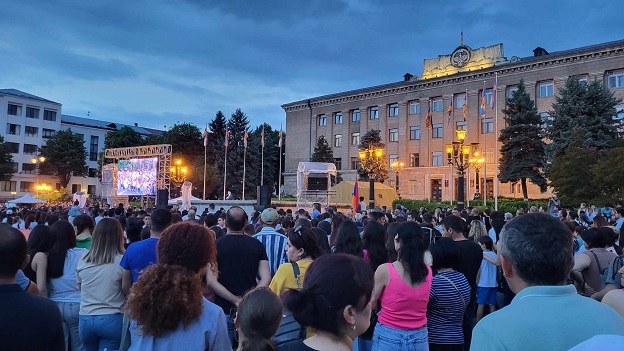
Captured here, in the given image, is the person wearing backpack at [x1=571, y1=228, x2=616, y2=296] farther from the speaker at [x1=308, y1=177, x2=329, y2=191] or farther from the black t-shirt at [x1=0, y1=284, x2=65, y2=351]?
the speaker at [x1=308, y1=177, x2=329, y2=191]

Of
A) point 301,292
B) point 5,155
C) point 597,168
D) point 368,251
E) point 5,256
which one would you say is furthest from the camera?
point 5,155

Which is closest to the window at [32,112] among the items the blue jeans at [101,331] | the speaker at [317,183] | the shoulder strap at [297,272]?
the speaker at [317,183]

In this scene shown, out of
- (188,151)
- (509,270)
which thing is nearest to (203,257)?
(509,270)

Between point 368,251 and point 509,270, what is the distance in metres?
3.55

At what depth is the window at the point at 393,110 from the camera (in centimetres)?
5986

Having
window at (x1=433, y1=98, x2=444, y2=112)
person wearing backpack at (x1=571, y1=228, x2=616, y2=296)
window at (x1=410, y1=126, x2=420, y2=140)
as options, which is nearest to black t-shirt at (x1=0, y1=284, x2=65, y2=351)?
person wearing backpack at (x1=571, y1=228, x2=616, y2=296)

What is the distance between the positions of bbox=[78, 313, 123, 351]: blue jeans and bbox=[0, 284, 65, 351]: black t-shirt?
204 cm

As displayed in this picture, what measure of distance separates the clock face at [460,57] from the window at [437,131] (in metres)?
7.54

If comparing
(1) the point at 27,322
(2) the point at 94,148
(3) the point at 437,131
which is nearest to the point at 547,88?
(3) the point at 437,131

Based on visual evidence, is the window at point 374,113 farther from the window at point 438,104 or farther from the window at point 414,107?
the window at point 438,104

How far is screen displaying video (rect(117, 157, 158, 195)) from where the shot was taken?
41312mm

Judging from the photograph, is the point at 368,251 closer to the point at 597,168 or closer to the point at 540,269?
the point at 540,269

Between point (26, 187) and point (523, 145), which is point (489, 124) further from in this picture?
point (26, 187)

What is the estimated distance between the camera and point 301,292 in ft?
7.47
